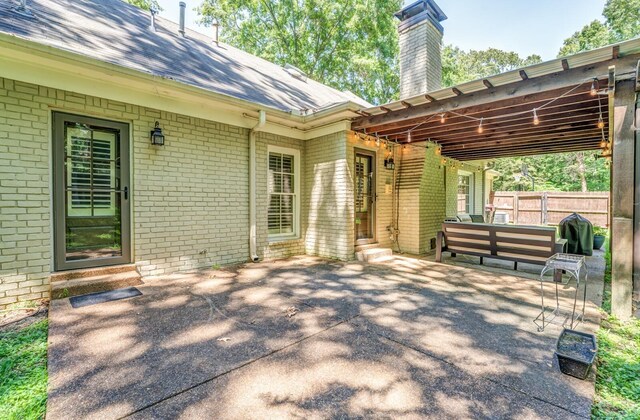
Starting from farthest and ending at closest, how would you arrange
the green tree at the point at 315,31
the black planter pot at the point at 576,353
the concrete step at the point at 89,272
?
the green tree at the point at 315,31
the concrete step at the point at 89,272
the black planter pot at the point at 576,353

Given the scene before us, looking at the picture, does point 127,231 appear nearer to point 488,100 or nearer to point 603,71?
point 488,100

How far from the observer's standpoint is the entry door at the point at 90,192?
12.8ft

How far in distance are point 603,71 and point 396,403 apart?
14.3 ft

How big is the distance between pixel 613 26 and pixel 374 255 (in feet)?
86.8

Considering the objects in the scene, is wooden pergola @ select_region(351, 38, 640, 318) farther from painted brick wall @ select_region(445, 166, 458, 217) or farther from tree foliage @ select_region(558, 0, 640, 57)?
tree foliage @ select_region(558, 0, 640, 57)

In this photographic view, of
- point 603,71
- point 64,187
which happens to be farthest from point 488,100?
point 64,187

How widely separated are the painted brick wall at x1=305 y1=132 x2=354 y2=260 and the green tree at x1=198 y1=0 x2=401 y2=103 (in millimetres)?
12599

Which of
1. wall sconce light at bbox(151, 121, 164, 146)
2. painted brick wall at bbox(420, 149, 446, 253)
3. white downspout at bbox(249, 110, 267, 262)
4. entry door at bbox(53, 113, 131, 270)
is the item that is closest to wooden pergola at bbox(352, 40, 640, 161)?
painted brick wall at bbox(420, 149, 446, 253)

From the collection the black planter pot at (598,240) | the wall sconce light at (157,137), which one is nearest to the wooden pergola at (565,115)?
the black planter pot at (598,240)

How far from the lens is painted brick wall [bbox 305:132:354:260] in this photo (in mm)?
6137

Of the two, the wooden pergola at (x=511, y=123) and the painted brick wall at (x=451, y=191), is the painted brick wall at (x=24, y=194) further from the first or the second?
the painted brick wall at (x=451, y=191)

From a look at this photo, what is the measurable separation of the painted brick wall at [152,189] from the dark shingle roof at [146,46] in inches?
25.5

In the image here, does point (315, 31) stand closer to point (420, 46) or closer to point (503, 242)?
point (420, 46)

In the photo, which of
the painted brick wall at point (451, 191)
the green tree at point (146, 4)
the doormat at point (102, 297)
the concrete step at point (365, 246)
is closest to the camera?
the doormat at point (102, 297)
